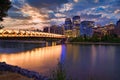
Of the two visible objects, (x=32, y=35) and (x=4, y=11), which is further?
(x=32, y=35)

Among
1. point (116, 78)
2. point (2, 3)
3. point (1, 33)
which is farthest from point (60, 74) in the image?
point (1, 33)

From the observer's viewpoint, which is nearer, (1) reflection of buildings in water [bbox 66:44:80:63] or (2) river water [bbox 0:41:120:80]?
(2) river water [bbox 0:41:120:80]

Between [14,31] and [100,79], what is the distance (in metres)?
75.5

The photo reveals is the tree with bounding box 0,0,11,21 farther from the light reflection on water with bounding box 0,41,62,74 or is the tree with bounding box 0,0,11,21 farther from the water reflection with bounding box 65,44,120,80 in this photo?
the water reflection with bounding box 65,44,120,80

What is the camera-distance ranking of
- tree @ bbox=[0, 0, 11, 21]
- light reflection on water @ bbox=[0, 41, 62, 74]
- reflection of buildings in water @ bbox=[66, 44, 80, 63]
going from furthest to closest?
reflection of buildings in water @ bbox=[66, 44, 80, 63] < light reflection on water @ bbox=[0, 41, 62, 74] < tree @ bbox=[0, 0, 11, 21]

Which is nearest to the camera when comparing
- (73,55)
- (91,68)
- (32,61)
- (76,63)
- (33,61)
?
(91,68)

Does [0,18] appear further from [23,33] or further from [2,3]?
[23,33]

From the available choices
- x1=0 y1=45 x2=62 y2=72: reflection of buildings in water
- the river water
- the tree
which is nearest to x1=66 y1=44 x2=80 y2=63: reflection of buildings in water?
the river water

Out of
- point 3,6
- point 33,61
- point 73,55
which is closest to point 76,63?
point 33,61

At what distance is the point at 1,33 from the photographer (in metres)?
91.5

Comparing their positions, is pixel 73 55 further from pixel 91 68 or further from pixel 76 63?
pixel 91 68

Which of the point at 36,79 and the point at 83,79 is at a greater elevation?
the point at 36,79

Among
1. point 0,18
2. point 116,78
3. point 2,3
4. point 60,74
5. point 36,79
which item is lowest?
point 116,78

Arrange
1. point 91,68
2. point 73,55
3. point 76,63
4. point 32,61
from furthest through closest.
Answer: point 73,55
point 32,61
point 76,63
point 91,68
